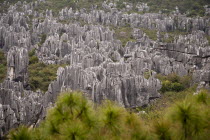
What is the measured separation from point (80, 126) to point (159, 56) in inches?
1443

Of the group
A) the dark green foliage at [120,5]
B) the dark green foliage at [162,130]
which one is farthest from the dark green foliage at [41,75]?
the dark green foliage at [120,5]

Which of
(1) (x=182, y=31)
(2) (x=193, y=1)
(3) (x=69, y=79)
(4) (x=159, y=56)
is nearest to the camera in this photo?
(3) (x=69, y=79)

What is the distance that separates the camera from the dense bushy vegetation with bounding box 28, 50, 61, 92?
1280 inches

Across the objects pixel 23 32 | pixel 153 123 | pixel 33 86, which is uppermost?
pixel 153 123

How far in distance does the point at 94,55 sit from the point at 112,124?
33.3m

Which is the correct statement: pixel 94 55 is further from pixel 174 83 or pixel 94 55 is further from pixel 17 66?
pixel 174 83

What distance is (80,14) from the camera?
6800 cm

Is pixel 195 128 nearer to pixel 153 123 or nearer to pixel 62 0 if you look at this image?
pixel 153 123

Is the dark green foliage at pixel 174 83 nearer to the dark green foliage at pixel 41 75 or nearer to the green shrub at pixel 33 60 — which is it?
the dark green foliage at pixel 41 75

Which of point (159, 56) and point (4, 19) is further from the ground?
point (4, 19)

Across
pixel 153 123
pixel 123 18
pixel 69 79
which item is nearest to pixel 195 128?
pixel 153 123

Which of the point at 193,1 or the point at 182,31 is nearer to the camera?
the point at 182,31

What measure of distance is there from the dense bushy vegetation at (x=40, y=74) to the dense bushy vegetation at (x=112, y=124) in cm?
2582

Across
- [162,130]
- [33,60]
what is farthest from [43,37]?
[162,130]
